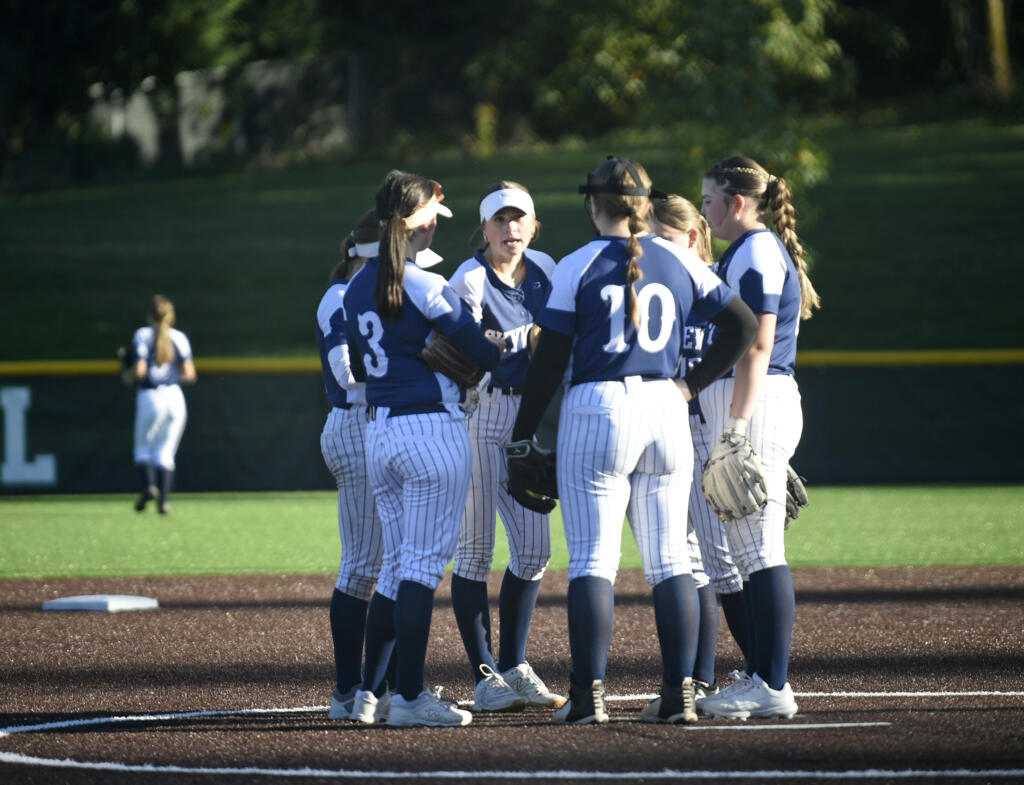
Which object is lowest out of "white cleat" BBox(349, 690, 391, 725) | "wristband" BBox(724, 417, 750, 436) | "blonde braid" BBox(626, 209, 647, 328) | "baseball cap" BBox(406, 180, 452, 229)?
"white cleat" BBox(349, 690, 391, 725)

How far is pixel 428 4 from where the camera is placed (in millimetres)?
40094

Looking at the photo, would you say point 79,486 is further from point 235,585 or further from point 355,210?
point 355,210

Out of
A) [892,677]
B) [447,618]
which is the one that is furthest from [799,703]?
[447,618]

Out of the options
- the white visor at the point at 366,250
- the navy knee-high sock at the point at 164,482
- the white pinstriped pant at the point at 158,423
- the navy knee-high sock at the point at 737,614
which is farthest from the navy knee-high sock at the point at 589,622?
the navy knee-high sock at the point at 164,482

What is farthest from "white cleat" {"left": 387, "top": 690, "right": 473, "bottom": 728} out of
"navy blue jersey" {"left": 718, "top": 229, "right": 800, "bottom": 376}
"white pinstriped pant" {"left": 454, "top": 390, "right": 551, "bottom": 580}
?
"navy blue jersey" {"left": 718, "top": 229, "right": 800, "bottom": 376}

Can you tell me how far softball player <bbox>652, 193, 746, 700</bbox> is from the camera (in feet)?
18.7

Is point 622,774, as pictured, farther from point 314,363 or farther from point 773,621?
point 314,363

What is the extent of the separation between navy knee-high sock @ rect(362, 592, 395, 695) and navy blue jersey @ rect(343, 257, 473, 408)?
72cm

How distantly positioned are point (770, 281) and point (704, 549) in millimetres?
1100

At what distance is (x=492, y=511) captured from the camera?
5.79 m

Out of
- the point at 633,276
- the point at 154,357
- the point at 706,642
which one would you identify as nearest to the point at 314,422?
the point at 154,357

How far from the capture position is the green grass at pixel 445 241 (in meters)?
23.9

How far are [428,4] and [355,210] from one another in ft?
37.9

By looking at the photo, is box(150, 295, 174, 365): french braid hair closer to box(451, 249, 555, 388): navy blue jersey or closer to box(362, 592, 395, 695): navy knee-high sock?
box(451, 249, 555, 388): navy blue jersey
